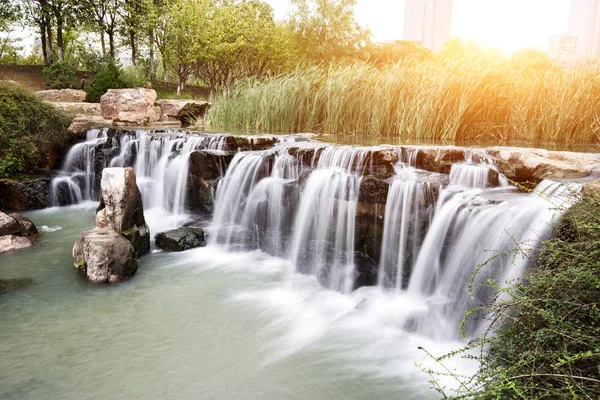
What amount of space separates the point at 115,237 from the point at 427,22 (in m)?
165

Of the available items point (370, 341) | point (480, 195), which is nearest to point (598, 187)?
point (480, 195)

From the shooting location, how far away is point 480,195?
16.5ft

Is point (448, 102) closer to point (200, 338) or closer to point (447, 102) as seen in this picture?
point (447, 102)

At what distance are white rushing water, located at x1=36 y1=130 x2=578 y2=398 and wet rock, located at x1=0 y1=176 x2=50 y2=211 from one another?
124 inches

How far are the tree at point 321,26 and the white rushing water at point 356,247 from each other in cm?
3005

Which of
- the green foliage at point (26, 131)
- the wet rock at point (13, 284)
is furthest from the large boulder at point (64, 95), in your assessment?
the wet rock at point (13, 284)

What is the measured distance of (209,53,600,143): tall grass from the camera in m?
7.89

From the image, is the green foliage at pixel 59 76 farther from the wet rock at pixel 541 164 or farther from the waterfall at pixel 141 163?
the wet rock at pixel 541 164

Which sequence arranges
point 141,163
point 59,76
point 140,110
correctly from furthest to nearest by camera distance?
point 59,76 < point 140,110 < point 141,163

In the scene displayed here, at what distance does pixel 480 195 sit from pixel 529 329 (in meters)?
2.83

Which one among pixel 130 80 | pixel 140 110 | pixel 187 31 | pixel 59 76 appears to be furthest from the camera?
pixel 187 31

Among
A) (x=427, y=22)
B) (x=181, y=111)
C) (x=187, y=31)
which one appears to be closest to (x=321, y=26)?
(x=187, y=31)

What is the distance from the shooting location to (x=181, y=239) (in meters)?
6.84

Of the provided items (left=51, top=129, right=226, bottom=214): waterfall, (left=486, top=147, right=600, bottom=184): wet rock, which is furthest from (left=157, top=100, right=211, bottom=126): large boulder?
(left=486, top=147, right=600, bottom=184): wet rock
